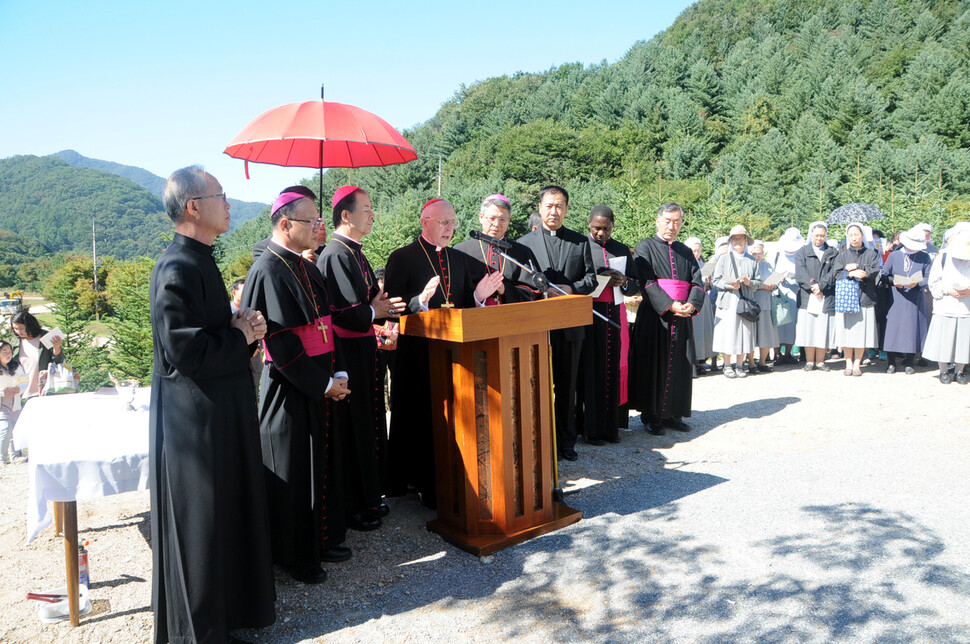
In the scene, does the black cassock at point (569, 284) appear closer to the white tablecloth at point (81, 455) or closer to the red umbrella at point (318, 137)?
the red umbrella at point (318, 137)

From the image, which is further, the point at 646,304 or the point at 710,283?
the point at 710,283

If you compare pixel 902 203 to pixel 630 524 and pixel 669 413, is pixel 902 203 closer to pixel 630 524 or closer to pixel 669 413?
pixel 669 413

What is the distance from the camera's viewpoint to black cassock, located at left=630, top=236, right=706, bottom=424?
269 inches

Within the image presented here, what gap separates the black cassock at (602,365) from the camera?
6.41 metres

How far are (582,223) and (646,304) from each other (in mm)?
32777

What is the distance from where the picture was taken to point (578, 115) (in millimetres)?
64188

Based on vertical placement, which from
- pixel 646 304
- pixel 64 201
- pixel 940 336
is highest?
pixel 64 201

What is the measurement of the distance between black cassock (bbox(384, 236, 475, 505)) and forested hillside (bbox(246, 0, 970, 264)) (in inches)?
535

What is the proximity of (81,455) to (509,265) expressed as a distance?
3.35 meters

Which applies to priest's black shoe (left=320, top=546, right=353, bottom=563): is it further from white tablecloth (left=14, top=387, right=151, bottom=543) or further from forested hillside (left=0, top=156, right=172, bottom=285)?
forested hillside (left=0, top=156, right=172, bottom=285)

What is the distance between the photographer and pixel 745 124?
1918 inches

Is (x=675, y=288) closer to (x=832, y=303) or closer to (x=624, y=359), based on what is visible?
(x=624, y=359)

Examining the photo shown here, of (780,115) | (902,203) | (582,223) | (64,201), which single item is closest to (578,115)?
(780,115)

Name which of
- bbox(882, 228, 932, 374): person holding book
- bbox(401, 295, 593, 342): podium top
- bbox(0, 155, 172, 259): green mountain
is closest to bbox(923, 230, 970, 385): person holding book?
bbox(882, 228, 932, 374): person holding book
